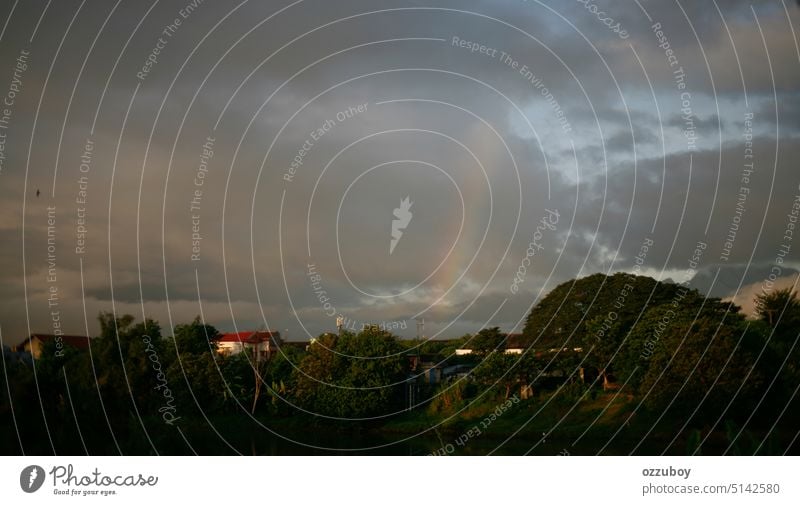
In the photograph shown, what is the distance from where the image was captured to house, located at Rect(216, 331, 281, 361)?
3799 centimetres

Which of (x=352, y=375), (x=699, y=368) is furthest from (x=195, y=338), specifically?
(x=699, y=368)

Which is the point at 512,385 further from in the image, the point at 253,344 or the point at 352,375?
the point at 253,344

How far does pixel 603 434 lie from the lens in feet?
111

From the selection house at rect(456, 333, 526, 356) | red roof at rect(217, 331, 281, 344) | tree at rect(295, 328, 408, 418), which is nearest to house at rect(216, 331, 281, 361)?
red roof at rect(217, 331, 281, 344)

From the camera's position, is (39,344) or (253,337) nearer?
(39,344)

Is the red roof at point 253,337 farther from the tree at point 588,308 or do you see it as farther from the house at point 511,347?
the tree at point 588,308

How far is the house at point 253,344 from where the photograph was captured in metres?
38.0

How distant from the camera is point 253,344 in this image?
130ft

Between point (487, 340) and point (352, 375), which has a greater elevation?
point (487, 340)
